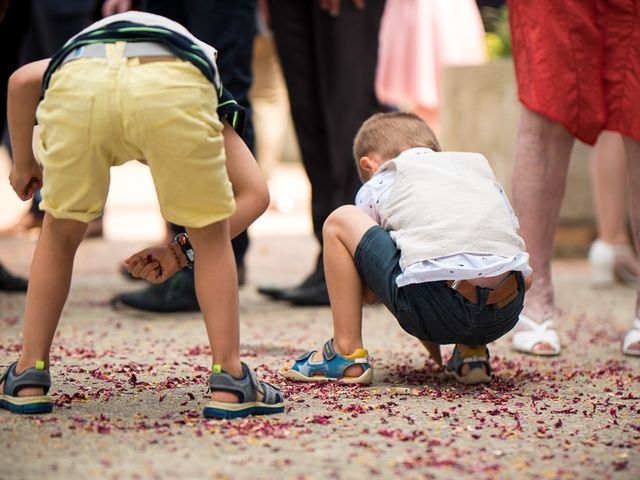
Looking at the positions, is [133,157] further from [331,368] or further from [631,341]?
[631,341]

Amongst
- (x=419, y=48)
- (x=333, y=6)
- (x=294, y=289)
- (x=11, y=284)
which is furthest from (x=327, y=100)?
(x=419, y=48)

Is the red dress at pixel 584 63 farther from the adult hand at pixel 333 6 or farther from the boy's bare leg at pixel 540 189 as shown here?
the adult hand at pixel 333 6

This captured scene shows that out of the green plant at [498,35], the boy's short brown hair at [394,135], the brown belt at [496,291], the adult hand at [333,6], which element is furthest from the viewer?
the green plant at [498,35]

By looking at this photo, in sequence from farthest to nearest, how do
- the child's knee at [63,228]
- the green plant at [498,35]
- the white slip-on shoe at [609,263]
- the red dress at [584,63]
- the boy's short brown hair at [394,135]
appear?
the green plant at [498,35] → the white slip-on shoe at [609,263] → the red dress at [584,63] → the boy's short brown hair at [394,135] → the child's knee at [63,228]

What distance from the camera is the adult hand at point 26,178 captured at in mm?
2402

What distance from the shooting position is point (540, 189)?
3482 mm

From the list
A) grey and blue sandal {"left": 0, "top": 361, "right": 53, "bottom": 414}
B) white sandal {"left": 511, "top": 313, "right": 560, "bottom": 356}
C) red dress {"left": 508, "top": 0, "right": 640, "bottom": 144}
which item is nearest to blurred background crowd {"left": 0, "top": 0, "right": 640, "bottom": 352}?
white sandal {"left": 511, "top": 313, "right": 560, "bottom": 356}

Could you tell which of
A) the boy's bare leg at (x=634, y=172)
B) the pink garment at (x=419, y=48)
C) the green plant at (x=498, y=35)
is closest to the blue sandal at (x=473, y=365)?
the boy's bare leg at (x=634, y=172)

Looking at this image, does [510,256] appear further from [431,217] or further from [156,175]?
[156,175]

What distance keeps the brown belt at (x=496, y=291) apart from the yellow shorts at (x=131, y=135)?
0.66 metres

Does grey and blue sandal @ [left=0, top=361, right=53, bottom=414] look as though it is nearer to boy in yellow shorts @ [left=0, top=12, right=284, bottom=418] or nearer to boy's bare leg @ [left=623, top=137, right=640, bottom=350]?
boy in yellow shorts @ [left=0, top=12, right=284, bottom=418]

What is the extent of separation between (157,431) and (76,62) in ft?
2.44

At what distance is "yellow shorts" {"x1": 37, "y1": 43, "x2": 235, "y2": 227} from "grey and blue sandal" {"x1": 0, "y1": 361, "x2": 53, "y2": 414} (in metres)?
0.35

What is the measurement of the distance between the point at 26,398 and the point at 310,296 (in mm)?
1954
